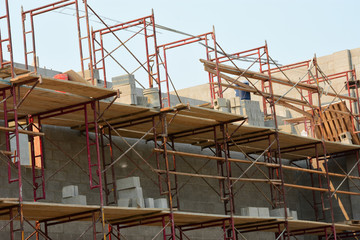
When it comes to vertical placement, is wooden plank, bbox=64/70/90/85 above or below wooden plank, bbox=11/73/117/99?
above

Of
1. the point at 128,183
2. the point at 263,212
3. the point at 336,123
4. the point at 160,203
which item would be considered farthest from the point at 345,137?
the point at 128,183

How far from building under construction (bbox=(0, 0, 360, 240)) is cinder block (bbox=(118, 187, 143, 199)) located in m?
0.03

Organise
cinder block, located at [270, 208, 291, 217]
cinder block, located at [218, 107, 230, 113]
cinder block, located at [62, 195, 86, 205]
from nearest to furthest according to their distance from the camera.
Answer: cinder block, located at [62, 195, 86, 205], cinder block, located at [218, 107, 230, 113], cinder block, located at [270, 208, 291, 217]

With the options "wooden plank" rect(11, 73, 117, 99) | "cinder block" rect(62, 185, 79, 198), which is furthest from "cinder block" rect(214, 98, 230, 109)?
"cinder block" rect(62, 185, 79, 198)

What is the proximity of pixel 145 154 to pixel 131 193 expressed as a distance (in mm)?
4206

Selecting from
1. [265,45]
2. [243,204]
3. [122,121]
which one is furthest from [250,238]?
[122,121]

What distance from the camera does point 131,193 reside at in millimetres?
20969

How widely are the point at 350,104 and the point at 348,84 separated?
943mm

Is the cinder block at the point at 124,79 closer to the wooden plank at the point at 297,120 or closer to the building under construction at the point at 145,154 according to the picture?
the building under construction at the point at 145,154

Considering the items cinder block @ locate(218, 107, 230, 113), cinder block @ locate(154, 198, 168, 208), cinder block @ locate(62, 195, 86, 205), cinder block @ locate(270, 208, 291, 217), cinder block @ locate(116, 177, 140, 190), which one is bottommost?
cinder block @ locate(270, 208, 291, 217)

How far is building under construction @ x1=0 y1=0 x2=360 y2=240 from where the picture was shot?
19.3m

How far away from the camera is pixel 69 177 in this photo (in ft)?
72.8

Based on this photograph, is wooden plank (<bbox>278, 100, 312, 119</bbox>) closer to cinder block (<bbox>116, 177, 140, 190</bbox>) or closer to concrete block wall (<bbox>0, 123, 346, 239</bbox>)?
concrete block wall (<bbox>0, 123, 346, 239</bbox>)

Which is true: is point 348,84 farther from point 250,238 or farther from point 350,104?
point 250,238
